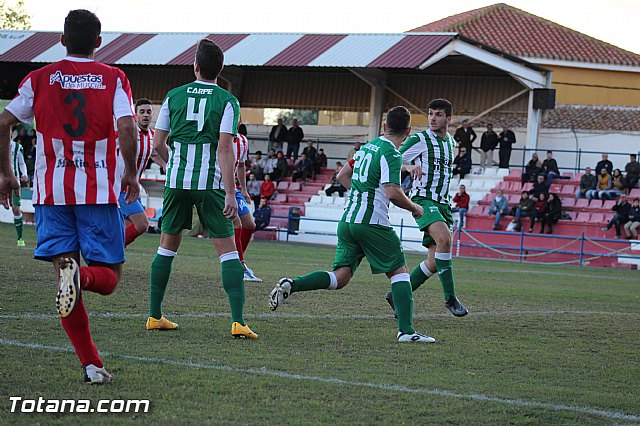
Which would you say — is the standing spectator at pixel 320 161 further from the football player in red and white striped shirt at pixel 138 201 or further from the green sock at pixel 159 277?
the green sock at pixel 159 277

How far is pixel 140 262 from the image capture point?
15.2 meters

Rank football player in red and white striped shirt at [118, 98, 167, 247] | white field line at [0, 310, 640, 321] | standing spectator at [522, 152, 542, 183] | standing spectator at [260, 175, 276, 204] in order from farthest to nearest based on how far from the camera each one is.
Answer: standing spectator at [260, 175, 276, 204], standing spectator at [522, 152, 542, 183], football player in red and white striped shirt at [118, 98, 167, 247], white field line at [0, 310, 640, 321]

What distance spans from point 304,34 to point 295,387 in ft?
100

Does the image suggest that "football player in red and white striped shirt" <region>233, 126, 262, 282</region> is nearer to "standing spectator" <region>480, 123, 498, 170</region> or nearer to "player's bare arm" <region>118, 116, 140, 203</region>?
"player's bare arm" <region>118, 116, 140, 203</region>

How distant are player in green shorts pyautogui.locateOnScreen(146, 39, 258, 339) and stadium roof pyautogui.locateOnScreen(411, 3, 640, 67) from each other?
4172 centimetres

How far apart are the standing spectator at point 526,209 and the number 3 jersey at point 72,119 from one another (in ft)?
73.5


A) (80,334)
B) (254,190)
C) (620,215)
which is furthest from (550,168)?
(80,334)

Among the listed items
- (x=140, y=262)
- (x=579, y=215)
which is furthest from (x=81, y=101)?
(x=579, y=215)

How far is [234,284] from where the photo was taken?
777 cm

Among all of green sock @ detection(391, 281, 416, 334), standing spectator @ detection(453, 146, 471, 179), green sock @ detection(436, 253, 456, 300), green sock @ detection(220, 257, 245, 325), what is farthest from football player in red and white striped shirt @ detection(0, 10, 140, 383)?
standing spectator @ detection(453, 146, 471, 179)

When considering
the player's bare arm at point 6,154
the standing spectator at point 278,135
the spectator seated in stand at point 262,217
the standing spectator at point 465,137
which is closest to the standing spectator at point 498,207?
the standing spectator at point 465,137

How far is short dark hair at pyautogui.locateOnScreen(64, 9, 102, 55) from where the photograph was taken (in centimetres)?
559

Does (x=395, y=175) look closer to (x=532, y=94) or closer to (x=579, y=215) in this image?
(x=579, y=215)

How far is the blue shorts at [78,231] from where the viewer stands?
5.62 meters
